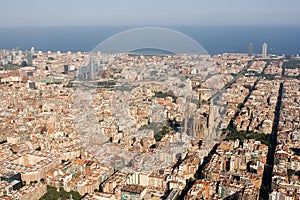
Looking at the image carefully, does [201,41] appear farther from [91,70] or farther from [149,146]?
[149,146]

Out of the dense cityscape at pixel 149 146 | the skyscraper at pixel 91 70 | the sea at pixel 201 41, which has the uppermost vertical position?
the sea at pixel 201 41

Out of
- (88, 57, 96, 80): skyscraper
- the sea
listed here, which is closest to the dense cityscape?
(88, 57, 96, 80): skyscraper

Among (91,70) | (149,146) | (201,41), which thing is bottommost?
(149,146)

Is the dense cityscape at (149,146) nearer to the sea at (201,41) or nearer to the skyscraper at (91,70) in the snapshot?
the skyscraper at (91,70)

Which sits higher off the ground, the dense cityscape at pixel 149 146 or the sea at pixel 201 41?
the sea at pixel 201 41

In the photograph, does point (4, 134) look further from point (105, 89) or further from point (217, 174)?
point (217, 174)

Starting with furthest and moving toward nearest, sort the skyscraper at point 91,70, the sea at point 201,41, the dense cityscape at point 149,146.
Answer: the sea at point 201,41
the skyscraper at point 91,70
the dense cityscape at point 149,146

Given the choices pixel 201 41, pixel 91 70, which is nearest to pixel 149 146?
pixel 91 70

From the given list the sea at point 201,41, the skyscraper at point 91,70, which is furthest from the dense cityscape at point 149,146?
the sea at point 201,41

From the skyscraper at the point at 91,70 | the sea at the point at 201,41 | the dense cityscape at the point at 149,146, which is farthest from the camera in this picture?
the sea at the point at 201,41
